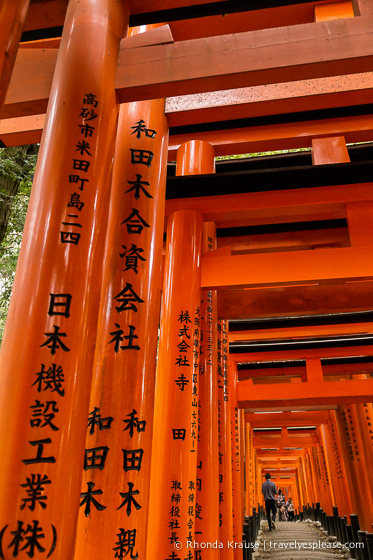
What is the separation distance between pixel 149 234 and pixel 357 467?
28.1ft

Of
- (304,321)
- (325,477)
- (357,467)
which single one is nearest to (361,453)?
(357,467)

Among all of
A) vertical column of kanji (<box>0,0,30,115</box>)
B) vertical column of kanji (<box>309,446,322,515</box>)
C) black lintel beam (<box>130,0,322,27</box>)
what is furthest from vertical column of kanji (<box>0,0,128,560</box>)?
vertical column of kanji (<box>309,446,322,515</box>)

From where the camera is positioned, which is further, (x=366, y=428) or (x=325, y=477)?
(x=325, y=477)

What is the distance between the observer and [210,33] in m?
4.43

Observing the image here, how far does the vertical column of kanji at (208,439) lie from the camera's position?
391 centimetres

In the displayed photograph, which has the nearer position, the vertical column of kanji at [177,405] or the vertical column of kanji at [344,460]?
the vertical column of kanji at [177,405]

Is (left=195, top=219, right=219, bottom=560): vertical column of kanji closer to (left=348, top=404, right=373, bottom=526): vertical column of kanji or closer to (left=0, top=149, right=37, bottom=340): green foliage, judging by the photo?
(left=0, top=149, right=37, bottom=340): green foliage

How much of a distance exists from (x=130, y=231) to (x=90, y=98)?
0.78 meters

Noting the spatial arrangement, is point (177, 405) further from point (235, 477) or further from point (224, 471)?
point (235, 477)

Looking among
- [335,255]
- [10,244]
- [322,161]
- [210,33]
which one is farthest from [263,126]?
[10,244]

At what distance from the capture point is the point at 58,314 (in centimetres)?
176

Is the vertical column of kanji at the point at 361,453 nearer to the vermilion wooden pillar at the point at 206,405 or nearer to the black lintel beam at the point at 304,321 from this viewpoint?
the black lintel beam at the point at 304,321

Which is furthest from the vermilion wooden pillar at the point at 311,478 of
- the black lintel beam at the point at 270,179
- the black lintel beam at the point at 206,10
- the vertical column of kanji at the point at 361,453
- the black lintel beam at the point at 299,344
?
the black lintel beam at the point at 206,10

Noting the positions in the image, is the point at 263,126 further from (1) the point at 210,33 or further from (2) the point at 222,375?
(2) the point at 222,375
